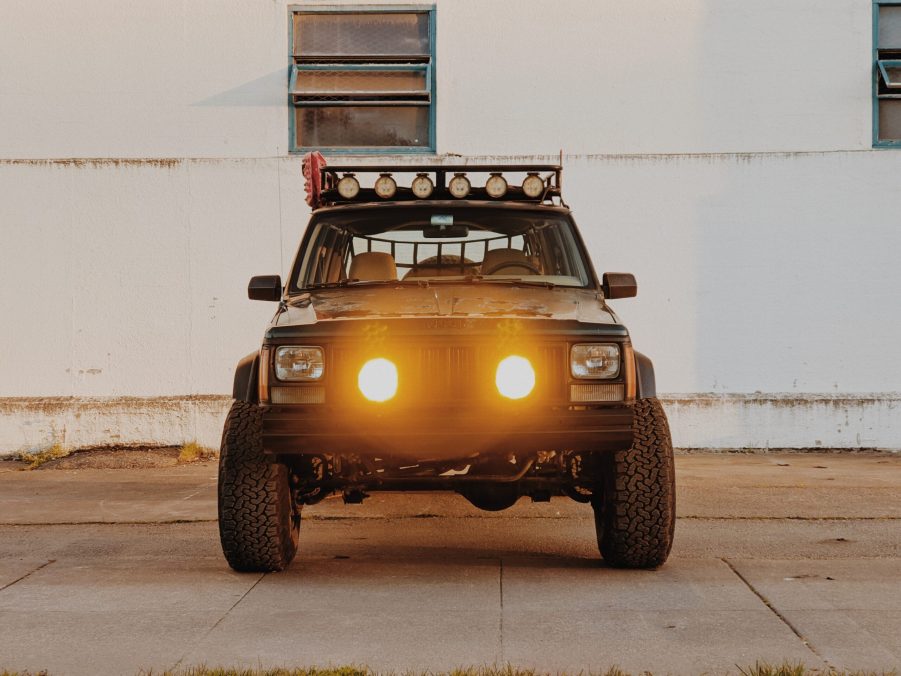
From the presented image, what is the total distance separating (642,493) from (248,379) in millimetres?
1923

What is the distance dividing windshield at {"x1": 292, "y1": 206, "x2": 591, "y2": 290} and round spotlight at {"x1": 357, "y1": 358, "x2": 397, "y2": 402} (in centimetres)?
129

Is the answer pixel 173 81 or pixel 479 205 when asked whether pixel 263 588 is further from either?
pixel 173 81

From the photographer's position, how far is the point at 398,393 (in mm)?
4922

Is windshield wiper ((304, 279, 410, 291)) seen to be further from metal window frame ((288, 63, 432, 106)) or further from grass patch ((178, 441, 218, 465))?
metal window frame ((288, 63, 432, 106))

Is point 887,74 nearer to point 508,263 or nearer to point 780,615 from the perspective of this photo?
point 508,263

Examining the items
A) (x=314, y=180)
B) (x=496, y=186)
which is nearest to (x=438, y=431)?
(x=496, y=186)

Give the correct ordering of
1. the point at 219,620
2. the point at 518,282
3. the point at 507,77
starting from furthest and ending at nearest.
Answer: the point at 507,77 < the point at 518,282 < the point at 219,620

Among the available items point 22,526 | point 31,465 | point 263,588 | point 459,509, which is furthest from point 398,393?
point 31,465

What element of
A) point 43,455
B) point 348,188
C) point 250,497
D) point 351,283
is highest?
point 348,188

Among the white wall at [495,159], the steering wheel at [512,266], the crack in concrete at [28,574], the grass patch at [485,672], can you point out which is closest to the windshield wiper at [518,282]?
the steering wheel at [512,266]

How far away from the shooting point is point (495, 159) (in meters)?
10.6

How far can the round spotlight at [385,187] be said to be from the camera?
6320 millimetres

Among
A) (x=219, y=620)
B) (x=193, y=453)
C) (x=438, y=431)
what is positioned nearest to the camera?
(x=219, y=620)

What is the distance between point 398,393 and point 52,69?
7331mm
